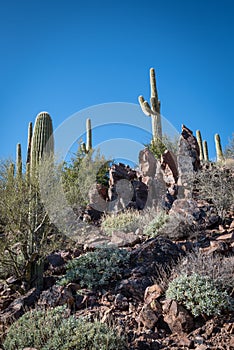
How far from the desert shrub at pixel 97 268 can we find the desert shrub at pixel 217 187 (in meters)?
3.25

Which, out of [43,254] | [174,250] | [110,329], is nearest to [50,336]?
[110,329]

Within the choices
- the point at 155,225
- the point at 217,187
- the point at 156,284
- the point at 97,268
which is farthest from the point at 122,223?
the point at 156,284

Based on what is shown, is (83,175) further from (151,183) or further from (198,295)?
(198,295)

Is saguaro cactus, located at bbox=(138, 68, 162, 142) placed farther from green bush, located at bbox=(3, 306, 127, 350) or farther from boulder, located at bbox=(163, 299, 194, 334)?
green bush, located at bbox=(3, 306, 127, 350)

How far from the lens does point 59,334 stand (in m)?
4.62

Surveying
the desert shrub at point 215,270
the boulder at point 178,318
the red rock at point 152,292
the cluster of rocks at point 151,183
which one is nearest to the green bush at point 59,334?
the boulder at point 178,318

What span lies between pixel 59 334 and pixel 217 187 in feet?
21.5

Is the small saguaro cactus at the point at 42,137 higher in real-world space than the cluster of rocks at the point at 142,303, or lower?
higher

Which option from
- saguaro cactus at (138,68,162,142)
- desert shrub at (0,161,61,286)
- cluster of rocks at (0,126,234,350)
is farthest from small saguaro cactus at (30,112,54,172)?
saguaro cactus at (138,68,162,142)

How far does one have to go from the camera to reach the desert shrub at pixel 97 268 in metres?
6.42

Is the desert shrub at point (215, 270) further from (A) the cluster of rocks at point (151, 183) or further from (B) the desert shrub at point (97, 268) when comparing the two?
(A) the cluster of rocks at point (151, 183)

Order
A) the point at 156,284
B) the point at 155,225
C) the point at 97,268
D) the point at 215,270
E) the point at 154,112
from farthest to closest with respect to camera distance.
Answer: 1. the point at 154,112
2. the point at 155,225
3. the point at 97,268
4. the point at 156,284
5. the point at 215,270

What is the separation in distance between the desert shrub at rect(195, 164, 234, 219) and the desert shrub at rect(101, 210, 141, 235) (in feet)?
6.66

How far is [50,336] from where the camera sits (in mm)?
4695
